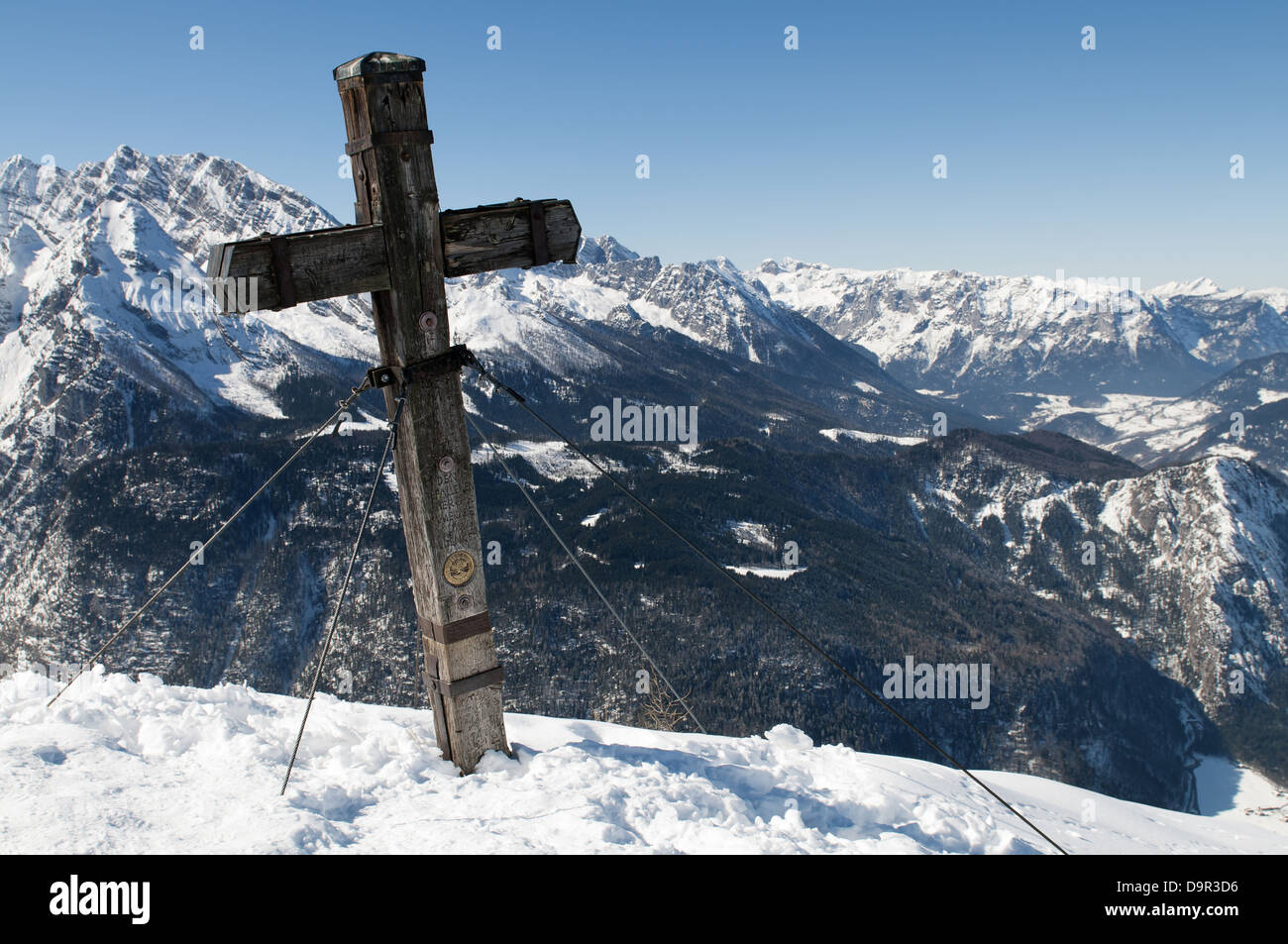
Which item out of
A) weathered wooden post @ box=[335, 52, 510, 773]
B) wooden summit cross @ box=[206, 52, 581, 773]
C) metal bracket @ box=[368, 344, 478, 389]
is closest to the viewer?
wooden summit cross @ box=[206, 52, 581, 773]

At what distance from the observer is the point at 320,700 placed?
1255 centimetres

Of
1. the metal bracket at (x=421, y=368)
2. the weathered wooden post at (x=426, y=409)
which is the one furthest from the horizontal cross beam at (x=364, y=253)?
the metal bracket at (x=421, y=368)

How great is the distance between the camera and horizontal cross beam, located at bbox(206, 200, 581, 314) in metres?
8.62

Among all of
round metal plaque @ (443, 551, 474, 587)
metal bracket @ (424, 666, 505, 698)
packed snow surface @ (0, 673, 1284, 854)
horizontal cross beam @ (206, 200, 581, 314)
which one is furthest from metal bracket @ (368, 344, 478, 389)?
packed snow surface @ (0, 673, 1284, 854)

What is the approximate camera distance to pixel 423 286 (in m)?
9.44

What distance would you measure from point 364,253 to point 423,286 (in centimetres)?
68

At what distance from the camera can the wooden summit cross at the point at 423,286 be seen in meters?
8.88

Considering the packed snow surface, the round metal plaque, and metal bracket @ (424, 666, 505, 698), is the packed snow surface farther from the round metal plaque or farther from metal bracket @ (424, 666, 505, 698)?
the round metal plaque

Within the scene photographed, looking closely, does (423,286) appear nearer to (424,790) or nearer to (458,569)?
(458,569)

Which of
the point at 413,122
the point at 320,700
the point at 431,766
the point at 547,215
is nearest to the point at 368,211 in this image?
the point at 413,122

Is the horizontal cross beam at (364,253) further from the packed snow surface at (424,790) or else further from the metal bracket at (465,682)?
the packed snow surface at (424,790)

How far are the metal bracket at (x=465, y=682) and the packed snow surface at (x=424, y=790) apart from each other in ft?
2.70

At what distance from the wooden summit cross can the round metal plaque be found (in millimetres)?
12
